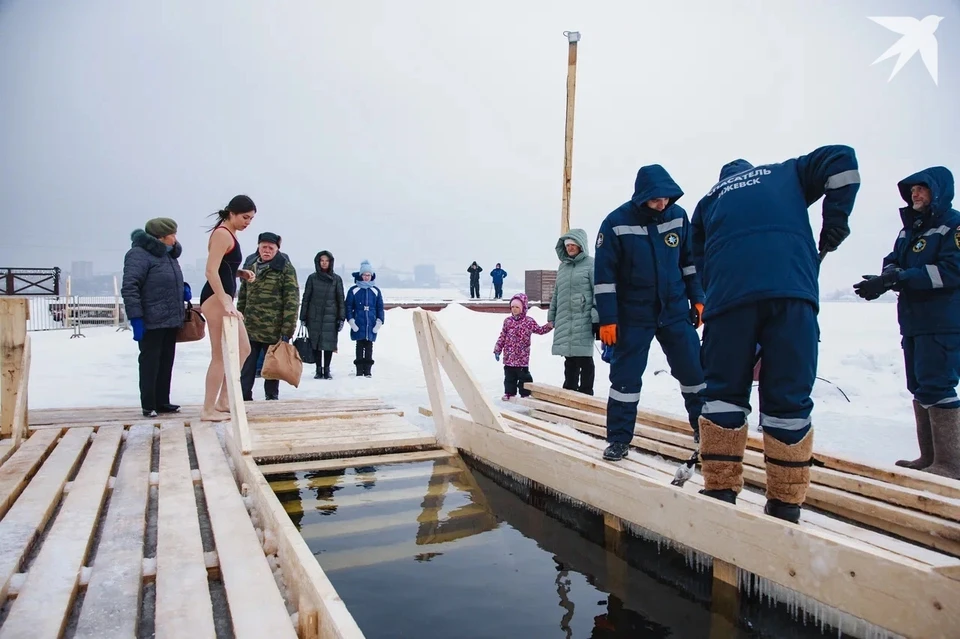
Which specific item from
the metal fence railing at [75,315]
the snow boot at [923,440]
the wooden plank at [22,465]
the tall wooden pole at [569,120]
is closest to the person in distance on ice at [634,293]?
the snow boot at [923,440]

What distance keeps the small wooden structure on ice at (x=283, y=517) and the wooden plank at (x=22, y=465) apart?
0.02 metres

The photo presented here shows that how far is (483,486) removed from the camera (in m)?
4.11

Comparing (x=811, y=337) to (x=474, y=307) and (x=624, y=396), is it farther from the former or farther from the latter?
(x=474, y=307)

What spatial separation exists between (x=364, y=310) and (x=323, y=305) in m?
0.58

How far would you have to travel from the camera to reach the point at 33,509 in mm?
2992

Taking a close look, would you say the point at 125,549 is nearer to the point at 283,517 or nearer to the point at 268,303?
the point at 283,517

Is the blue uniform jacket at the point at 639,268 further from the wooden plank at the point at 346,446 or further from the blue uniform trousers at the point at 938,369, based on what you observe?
the wooden plank at the point at 346,446

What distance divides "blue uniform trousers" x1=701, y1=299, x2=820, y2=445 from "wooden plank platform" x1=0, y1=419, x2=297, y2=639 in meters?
1.99

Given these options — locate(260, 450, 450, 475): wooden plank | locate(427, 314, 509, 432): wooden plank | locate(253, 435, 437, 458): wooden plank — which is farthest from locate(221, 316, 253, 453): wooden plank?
locate(427, 314, 509, 432): wooden plank

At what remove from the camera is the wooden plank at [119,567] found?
198cm

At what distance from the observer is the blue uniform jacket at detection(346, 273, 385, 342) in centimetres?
900

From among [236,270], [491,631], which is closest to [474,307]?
[236,270]

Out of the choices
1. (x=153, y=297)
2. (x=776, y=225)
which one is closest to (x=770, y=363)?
(x=776, y=225)

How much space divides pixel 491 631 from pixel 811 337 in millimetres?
1736
